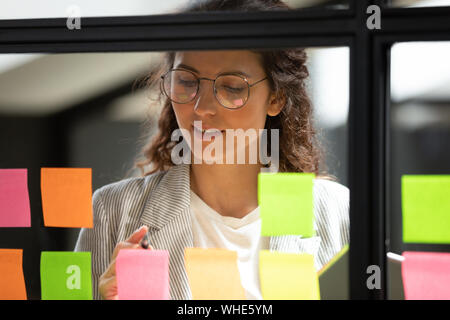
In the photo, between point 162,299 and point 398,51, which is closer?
point 398,51

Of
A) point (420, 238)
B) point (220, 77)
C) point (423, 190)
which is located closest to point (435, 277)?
point (420, 238)

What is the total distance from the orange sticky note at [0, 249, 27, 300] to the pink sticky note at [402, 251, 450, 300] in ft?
3.65

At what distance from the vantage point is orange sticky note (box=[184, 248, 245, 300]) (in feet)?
4.93

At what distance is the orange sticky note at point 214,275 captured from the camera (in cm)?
150

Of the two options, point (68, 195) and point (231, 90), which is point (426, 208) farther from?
point (68, 195)

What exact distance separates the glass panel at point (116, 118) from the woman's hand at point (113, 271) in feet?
0.45

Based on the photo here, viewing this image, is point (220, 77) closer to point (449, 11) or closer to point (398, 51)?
point (398, 51)

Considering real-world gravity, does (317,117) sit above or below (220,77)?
below

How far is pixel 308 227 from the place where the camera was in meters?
1.48

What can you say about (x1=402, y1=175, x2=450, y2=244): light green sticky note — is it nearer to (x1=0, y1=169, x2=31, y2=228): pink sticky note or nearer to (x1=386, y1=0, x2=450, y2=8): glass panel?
(x1=386, y1=0, x2=450, y2=8): glass panel

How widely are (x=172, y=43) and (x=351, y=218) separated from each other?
2.22ft

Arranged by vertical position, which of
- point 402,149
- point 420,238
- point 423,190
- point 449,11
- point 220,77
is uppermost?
point 449,11

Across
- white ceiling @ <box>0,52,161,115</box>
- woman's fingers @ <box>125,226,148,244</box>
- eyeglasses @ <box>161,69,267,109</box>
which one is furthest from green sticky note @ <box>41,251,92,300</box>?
eyeglasses @ <box>161,69,267,109</box>

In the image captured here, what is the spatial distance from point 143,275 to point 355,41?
88cm
